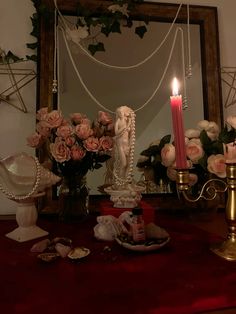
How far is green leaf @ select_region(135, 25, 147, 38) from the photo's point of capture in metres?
1.09

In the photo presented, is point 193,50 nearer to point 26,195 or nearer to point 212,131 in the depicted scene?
point 212,131

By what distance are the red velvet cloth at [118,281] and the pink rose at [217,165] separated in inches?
8.3

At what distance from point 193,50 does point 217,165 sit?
1.83 feet

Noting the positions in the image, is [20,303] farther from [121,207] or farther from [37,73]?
[37,73]

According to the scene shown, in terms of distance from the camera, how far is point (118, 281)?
51 centimetres

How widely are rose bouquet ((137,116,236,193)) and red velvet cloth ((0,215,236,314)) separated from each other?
0.82 ft

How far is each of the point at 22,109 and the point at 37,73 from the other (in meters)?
0.14

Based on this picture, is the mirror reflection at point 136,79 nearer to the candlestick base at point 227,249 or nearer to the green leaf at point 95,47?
the green leaf at point 95,47

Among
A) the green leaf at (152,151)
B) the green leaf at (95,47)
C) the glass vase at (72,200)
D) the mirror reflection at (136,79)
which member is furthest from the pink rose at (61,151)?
the green leaf at (95,47)

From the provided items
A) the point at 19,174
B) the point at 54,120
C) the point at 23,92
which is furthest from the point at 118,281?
the point at 23,92

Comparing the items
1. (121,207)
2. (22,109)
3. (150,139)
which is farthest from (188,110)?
(22,109)

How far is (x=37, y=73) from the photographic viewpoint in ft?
3.30

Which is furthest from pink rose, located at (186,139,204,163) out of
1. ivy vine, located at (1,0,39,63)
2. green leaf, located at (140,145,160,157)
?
ivy vine, located at (1,0,39,63)

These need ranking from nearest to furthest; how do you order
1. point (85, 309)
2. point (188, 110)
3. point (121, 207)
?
point (85, 309), point (121, 207), point (188, 110)
